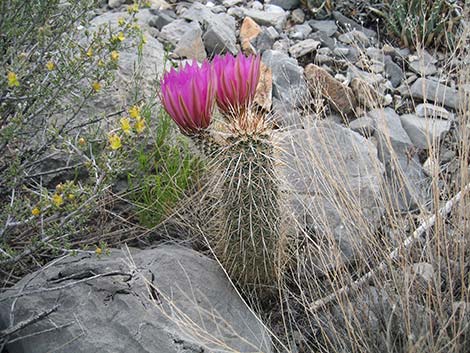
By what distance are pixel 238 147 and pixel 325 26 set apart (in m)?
2.14

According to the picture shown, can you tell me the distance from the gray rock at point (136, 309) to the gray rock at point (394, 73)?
1.90 meters

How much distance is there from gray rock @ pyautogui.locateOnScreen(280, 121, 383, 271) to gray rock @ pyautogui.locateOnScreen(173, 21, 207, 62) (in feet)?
3.03

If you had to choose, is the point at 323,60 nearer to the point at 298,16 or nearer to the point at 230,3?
the point at 298,16

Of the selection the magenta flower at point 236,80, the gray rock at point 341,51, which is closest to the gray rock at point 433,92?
the gray rock at point 341,51

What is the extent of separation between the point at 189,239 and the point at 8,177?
81cm

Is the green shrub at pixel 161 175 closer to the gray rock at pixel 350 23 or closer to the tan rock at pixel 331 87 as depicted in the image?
the tan rock at pixel 331 87

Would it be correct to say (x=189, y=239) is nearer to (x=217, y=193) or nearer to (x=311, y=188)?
(x=217, y=193)

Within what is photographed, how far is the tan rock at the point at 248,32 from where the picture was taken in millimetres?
3875

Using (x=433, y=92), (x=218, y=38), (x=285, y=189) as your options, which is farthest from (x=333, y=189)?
(x=218, y=38)

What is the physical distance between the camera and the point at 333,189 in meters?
2.50

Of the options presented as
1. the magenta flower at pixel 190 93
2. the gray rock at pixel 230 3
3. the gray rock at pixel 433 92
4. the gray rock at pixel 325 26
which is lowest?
the gray rock at pixel 433 92

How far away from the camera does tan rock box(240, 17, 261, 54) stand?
3875 mm

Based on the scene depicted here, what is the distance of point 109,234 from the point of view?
2.62m

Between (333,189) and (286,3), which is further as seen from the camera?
(286,3)
